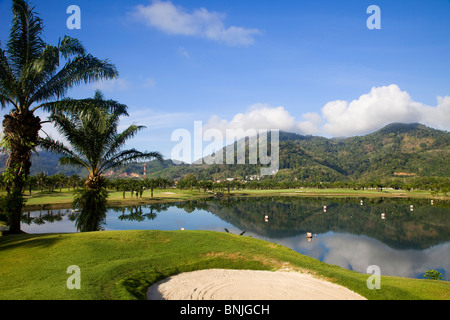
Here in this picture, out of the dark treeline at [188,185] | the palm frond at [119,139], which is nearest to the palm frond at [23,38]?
the palm frond at [119,139]

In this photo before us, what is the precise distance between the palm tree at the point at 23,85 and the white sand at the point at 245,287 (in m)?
8.18

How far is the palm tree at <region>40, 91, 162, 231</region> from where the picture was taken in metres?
15.3

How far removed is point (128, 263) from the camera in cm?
1014

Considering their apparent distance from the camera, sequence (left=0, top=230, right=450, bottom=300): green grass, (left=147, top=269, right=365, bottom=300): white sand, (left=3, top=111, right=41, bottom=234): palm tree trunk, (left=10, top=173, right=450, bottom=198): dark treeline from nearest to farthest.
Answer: (left=0, top=230, right=450, bottom=300): green grass
(left=147, top=269, right=365, bottom=300): white sand
(left=3, top=111, right=41, bottom=234): palm tree trunk
(left=10, top=173, right=450, bottom=198): dark treeline

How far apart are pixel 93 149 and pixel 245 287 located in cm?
1180

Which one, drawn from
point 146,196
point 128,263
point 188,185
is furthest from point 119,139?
point 188,185

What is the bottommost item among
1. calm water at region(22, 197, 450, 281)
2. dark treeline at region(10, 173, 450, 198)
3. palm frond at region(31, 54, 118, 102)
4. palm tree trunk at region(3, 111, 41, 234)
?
calm water at region(22, 197, 450, 281)

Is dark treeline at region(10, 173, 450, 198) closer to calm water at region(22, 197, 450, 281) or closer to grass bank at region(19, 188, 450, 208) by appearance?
grass bank at region(19, 188, 450, 208)

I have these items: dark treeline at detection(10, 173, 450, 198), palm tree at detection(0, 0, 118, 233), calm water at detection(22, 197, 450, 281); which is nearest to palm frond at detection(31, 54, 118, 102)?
palm tree at detection(0, 0, 118, 233)

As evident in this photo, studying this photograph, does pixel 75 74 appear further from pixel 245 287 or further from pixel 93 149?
pixel 245 287

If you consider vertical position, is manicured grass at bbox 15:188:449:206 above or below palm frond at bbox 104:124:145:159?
below
